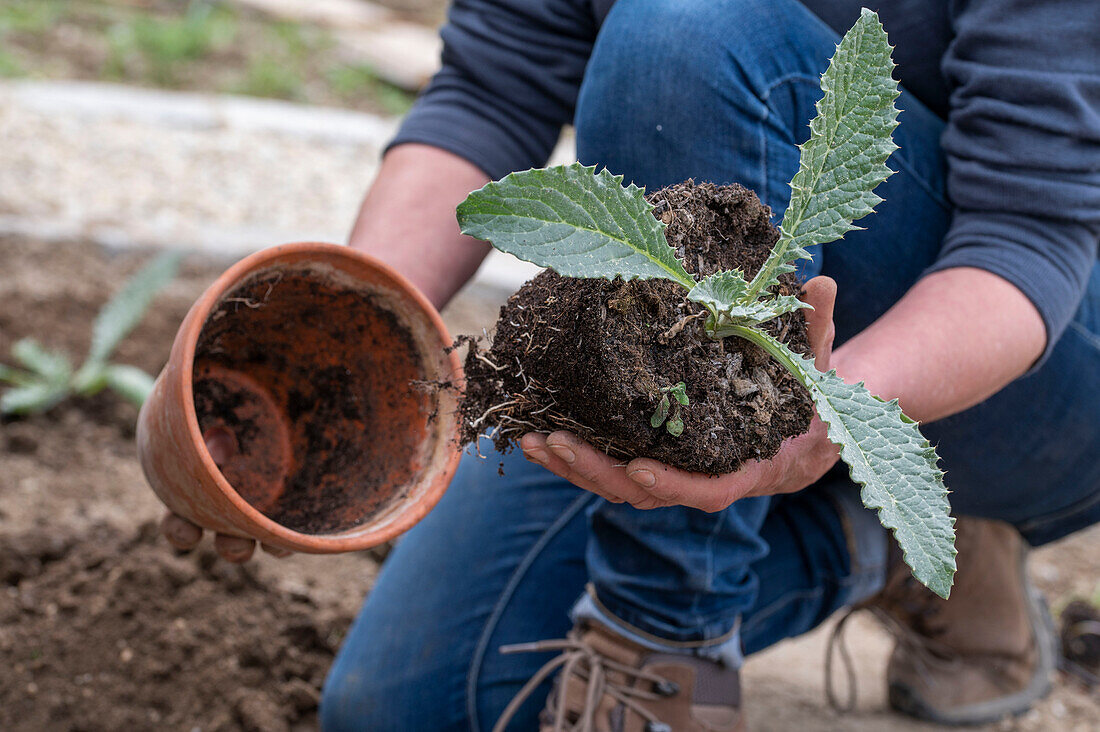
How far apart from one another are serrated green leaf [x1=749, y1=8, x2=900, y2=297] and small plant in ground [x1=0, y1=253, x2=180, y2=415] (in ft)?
5.32

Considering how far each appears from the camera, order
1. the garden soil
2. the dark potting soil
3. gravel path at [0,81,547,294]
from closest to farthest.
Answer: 1. the dark potting soil
2. the garden soil
3. gravel path at [0,81,547,294]

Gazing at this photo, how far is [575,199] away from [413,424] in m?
0.50

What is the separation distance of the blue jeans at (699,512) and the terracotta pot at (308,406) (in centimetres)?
30

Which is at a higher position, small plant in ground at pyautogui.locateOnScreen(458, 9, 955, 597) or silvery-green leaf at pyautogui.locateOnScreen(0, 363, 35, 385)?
small plant in ground at pyautogui.locateOnScreen(458, 9, 955, 597)

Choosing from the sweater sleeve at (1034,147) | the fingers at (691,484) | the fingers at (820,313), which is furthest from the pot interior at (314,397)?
the sweater sleeve at (1034,147)

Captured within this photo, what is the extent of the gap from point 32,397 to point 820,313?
174 centimetres

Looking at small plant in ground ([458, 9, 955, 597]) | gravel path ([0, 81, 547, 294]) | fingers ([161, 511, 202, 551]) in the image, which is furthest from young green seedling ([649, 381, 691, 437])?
gravel path ([0, 81, 547, 294])

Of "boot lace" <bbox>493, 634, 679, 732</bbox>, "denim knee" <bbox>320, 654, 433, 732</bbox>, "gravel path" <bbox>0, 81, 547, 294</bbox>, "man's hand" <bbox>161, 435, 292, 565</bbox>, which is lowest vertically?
"gravel path" <bbox>0, 81, 547, 294</bbox>

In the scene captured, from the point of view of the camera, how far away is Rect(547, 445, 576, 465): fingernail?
36.6 inches

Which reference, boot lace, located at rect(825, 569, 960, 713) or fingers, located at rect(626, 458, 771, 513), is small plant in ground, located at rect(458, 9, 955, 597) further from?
boot lace, located at rect(825, 569, 960, 713)

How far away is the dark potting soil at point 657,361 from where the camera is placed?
35.3 inches

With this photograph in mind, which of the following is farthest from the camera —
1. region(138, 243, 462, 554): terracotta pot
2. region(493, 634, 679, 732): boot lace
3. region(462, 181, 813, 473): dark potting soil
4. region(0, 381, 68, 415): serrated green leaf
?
region(0, 381, 68, 415): serrated green leaf

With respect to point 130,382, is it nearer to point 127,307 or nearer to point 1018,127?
point 127,307

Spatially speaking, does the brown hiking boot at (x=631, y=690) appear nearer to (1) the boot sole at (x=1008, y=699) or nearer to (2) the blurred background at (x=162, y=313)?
(2) the blurred background at (x=162, y=313)
